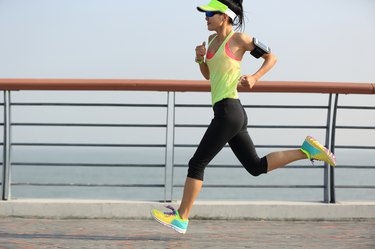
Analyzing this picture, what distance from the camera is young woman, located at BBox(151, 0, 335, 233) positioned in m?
5.33

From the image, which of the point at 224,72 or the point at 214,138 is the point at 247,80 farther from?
the point at 214,138

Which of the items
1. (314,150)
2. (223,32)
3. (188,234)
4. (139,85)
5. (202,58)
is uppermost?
(223,32)

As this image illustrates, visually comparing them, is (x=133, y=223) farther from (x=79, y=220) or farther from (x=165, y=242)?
(x=165, y=242)

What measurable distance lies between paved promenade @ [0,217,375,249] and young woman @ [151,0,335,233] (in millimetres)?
327

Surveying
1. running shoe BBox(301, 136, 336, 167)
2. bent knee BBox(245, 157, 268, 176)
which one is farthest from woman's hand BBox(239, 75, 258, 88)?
running shoe BBox(301, 136, 336, 167)

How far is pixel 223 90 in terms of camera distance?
5332 millimetres

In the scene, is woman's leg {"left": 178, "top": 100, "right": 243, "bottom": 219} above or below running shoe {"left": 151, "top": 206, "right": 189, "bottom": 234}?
above

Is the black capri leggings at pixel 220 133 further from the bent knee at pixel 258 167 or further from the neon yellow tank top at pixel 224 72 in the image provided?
the bent knee at pixel 258 167

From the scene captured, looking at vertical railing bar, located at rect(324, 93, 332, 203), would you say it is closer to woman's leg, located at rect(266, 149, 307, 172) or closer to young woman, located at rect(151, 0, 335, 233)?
woman's leg, located at rect(266, 149, 307, 172)

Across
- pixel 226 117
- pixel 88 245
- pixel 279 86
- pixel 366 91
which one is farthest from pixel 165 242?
pixel 366 91

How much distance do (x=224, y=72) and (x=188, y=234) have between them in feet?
4.38

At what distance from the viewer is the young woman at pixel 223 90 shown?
5332mm

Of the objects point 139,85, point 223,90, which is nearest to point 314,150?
point 223,90

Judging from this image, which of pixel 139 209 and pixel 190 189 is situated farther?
pixel 139 209
